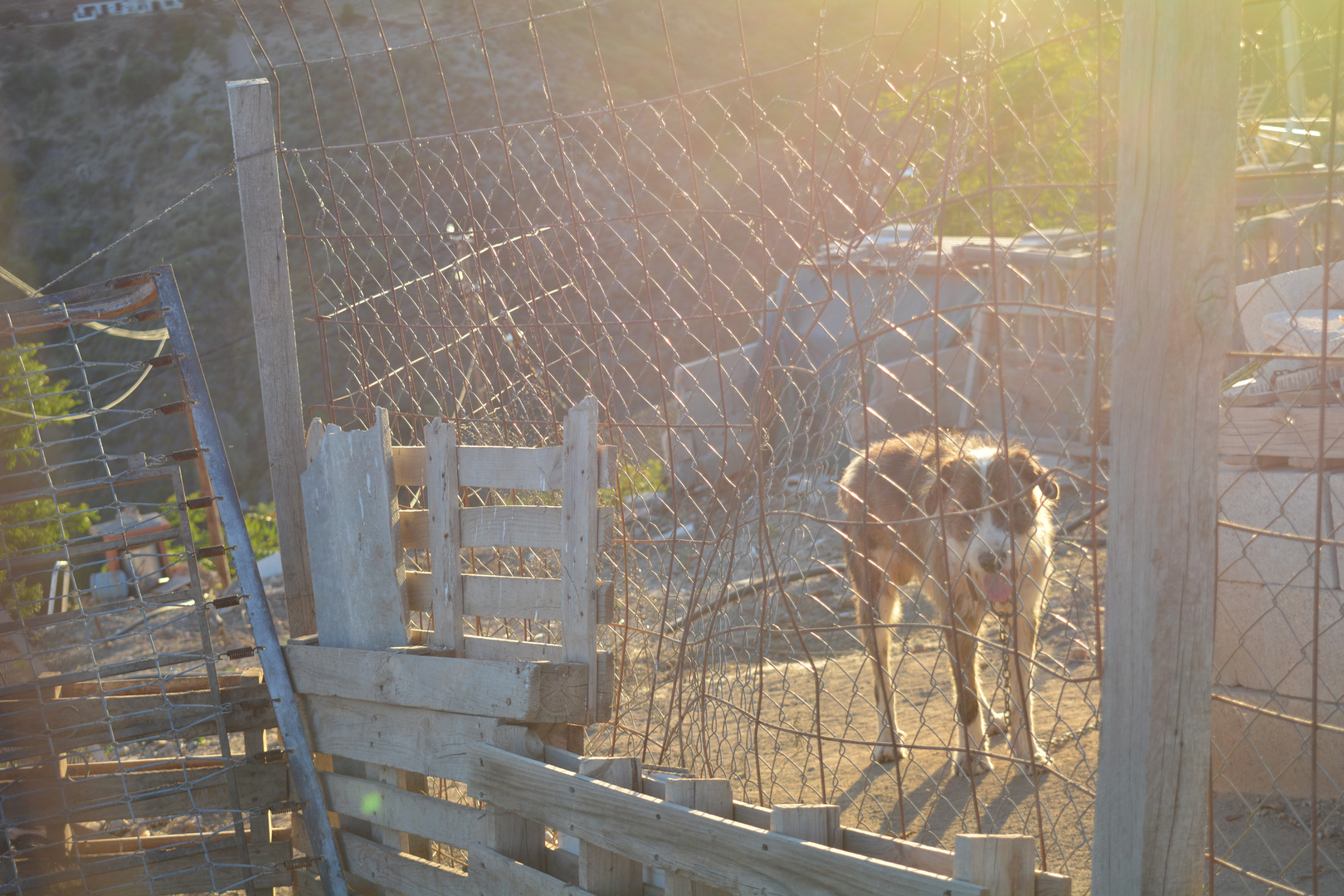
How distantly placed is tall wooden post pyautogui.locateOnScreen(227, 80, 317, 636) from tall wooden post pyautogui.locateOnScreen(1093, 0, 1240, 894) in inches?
131

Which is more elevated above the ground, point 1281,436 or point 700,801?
point 1281,436

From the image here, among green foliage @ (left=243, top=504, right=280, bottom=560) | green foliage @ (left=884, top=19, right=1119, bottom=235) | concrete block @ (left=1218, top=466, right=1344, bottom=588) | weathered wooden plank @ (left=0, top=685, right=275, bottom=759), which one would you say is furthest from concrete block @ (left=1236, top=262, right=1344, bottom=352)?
green foliage @ (left=243, top=504, right=280, bottom=560)

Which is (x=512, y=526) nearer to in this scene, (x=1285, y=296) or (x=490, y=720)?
(x=490, y=720)

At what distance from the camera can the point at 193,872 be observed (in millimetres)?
4047

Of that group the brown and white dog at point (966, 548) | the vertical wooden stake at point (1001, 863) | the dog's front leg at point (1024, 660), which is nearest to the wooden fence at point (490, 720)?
the vertical wooden stake at point (1001, 863)

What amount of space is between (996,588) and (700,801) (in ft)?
7.82

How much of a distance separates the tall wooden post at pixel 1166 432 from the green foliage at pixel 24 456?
2.40 meters

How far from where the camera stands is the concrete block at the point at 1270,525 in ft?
12.2

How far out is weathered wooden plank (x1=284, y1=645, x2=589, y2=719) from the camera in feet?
10.9

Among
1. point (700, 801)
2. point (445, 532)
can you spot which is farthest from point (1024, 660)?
point (445, 532)

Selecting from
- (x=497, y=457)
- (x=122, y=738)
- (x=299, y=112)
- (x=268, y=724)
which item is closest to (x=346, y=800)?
(x=268, y=724)

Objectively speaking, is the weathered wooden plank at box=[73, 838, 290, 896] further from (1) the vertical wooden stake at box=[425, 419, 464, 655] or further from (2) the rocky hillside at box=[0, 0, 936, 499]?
(2) the rocky hillside at box=[0, 0, 936, 499]

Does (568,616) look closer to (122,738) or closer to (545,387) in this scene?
(545,387)

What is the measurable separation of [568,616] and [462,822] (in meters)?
0.84
